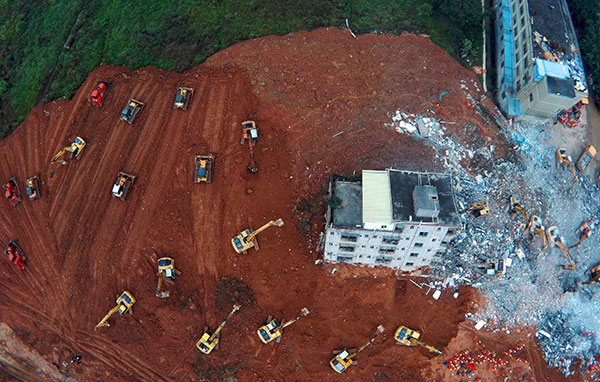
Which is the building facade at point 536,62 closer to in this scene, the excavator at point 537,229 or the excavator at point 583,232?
the excavator at point 537,229

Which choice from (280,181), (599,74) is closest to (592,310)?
(599,74)

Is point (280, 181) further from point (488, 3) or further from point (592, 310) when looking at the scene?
point (488, 3)

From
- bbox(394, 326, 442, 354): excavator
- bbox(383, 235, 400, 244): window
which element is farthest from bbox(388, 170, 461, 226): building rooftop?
bbox(394, 326, 442, 354): excavator

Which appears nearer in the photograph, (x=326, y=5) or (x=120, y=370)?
(x=120, y=370)

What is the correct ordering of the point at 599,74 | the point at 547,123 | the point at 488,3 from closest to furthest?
1. the point at 547,123
2. the point at 599,74
3. the point at 488,3

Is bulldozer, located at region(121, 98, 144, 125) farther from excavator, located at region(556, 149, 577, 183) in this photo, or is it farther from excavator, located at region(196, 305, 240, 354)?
excavator, located at region(556, 149, 577, 183)

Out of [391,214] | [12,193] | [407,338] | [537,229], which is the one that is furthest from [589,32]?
[12,193]

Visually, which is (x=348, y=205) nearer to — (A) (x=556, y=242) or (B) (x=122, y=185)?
(B) (x=122, y=185)
